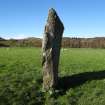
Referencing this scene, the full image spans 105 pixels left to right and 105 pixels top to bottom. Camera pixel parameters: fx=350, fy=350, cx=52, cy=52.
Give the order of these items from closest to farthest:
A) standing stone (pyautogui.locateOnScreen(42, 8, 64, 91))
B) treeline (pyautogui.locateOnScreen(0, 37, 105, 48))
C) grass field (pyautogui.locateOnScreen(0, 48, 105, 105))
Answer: grass field (pyautogui.locateOnScreen(0, 48, 105, 105))
standing stone (pyautogui.locateOnScreen(42, 8, 64, 91))
treeline (pyautogui.locateOnScreen(0, 37, 105, 48))

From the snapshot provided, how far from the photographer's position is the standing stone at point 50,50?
2347 centimetres

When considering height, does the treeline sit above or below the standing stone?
below

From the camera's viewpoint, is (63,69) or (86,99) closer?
(86,99)

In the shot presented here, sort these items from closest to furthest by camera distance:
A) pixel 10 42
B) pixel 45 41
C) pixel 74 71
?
pixel 45 41 → pixel 74 71 → pixel 10 42

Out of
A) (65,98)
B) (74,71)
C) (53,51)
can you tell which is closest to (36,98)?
(65,98)

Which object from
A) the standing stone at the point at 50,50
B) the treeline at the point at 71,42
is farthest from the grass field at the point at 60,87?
the treeline at the point at 71,42

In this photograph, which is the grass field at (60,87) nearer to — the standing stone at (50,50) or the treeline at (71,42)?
the standing stone at (50,50)

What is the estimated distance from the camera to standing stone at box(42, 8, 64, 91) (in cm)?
2347

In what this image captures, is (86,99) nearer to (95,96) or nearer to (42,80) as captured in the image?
(95,96)

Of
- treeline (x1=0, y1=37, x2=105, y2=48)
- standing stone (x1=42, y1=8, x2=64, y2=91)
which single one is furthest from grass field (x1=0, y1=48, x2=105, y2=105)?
treeline (x1=0, y1=37, x2=105, y2=48)

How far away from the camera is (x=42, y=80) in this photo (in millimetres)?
24750

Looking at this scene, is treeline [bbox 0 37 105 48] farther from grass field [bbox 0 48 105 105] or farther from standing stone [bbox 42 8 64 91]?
standing stone [bbox 42 8 64 91]

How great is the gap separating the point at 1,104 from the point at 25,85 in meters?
3.14

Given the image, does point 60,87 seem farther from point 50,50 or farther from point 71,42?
point 71,42
